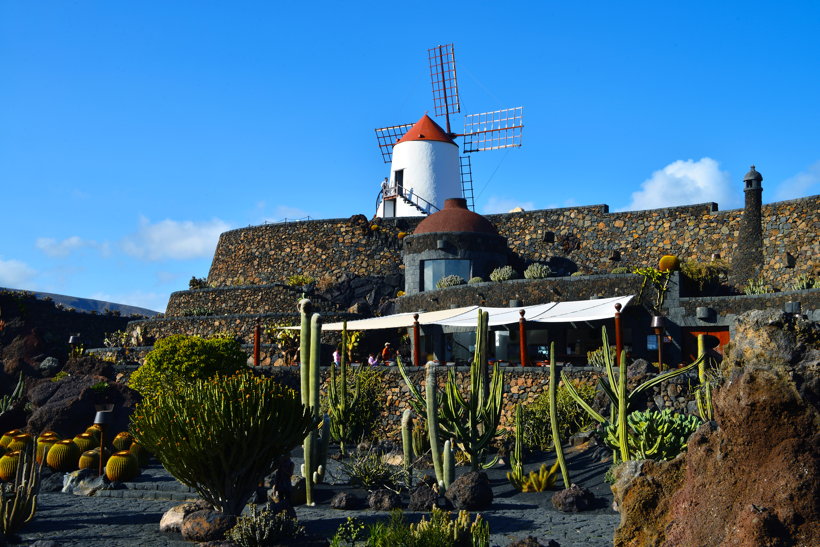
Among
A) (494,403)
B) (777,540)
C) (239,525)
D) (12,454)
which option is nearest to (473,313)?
(494,403)

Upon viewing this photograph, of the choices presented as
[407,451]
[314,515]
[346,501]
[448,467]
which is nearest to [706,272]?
[407,451]

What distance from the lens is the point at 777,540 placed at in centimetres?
633

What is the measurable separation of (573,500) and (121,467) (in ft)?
29.4

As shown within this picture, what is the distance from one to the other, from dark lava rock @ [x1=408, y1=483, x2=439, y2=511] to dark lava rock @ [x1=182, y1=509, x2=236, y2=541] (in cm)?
309

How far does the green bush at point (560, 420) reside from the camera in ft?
59.0

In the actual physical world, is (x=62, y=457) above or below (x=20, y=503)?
above

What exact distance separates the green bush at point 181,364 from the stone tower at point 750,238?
1750 cm

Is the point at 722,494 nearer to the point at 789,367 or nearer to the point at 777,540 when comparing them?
the point at 777,540

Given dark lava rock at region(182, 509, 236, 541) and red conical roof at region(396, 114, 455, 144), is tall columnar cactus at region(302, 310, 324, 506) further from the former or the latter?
red conical roof at region(396, 114, 455, 144)

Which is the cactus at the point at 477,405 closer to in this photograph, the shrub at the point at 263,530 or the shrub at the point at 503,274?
the shrub at the point at 263,530

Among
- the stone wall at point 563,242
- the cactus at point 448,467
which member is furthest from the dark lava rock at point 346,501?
the stone wall at point 563,242

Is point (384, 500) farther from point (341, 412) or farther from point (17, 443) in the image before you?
point (17, 443)

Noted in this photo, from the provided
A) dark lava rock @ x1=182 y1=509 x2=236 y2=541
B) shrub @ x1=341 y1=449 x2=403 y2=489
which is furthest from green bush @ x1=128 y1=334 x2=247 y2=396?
dark lava rock @ x1=182 y1=509 x2=236 y2=541

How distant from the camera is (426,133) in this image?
43750 mm
